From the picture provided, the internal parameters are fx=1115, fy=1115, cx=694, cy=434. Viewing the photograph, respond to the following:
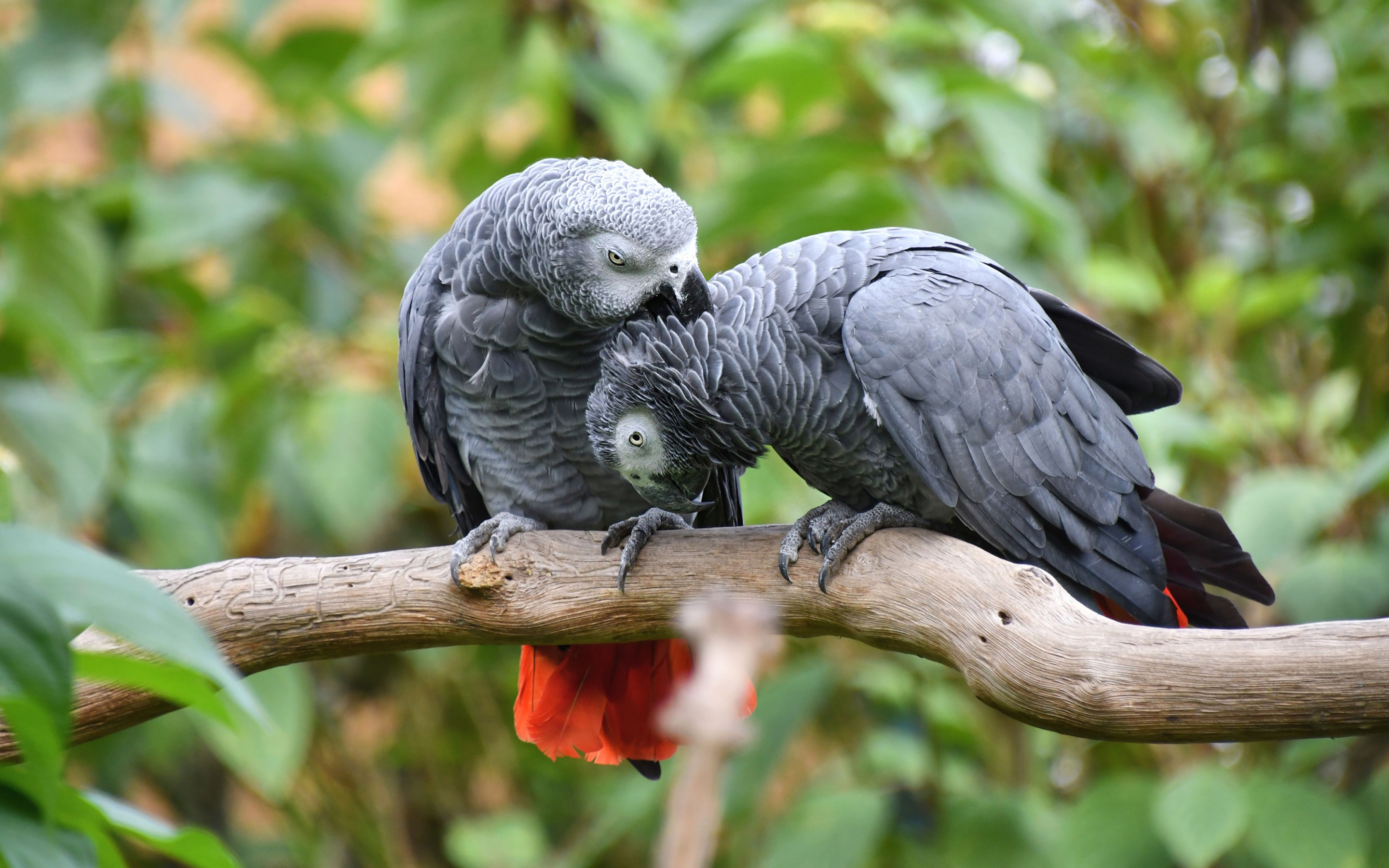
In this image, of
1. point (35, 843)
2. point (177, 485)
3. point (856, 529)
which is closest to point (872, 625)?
point (856, 529)

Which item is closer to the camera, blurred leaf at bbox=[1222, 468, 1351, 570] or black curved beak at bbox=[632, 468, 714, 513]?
black curved beak at bbox=[632, 468, 714, 513]

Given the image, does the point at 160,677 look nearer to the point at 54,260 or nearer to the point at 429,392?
the point at 429,392

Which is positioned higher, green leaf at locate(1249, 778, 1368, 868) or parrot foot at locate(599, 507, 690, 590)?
parrot foot at locate(599, 507, 690, 590)

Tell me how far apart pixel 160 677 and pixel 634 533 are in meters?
→ 0.52

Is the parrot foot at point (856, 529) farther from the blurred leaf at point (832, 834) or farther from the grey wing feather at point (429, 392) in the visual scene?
the blurred leaf at point (832, 834)

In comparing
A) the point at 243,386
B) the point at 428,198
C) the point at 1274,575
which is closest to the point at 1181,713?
the point at 1274,575

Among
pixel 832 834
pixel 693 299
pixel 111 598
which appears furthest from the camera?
pixel 832 834

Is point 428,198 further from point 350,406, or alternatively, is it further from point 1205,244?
point 1205,244

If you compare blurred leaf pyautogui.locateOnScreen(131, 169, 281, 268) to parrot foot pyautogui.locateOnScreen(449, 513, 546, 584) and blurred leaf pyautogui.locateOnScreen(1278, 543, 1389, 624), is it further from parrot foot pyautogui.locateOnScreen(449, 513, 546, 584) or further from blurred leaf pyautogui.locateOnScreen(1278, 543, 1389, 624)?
blurred leaf pyautogui.locateOnScreen(1278, 543, 1389, 624)

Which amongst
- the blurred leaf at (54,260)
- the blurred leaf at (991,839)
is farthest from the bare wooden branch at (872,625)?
the blurred leaf at (54,260)

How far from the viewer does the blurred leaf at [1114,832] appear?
1.78m

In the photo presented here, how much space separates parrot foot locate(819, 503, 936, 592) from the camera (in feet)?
3.84

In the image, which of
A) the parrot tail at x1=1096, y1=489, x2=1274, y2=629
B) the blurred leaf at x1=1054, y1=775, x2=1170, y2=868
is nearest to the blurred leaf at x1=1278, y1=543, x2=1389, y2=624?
the blurred leaf at x1=1054, y1=775, x2=1170, y2=868

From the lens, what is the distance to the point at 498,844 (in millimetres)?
2254
